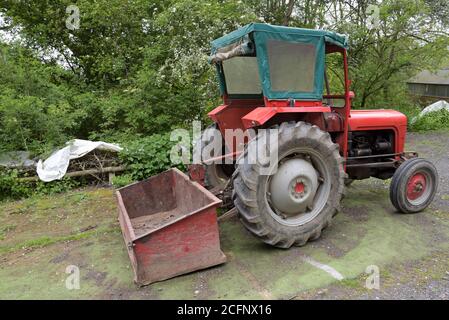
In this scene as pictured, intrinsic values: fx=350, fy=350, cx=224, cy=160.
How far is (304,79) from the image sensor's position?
3.38 metres

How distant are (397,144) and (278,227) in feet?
7.43

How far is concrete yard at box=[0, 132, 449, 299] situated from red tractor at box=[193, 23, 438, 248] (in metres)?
0.29

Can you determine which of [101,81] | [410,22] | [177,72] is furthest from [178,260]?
[410,22]

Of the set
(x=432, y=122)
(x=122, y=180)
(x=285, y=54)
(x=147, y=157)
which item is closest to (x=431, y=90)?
(x=432, y=122)

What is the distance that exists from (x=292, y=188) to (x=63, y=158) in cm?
390

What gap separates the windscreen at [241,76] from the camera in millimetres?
3922

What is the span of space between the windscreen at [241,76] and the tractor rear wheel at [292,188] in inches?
39.0

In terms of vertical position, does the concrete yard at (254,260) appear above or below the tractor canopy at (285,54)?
below

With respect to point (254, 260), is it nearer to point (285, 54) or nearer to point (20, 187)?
point (285, 54)

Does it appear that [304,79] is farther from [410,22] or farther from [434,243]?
[410,22]

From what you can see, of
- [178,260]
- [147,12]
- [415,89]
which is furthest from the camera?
[415,89]
